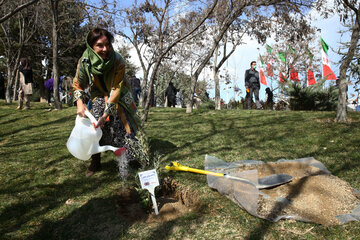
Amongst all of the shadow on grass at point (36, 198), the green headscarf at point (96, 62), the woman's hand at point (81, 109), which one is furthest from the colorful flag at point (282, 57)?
the woman's hand at point (81, 109)

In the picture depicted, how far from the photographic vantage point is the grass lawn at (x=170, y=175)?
2236 mm

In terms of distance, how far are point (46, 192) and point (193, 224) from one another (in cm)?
192

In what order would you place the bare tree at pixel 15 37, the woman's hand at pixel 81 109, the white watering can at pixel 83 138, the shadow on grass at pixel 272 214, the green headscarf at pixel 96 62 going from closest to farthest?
the shadow on grass at pixel 272 214 < the white watering can at pixel 83 138 < the woman's hand at pixel 81 109 < the green headscarf at pixel 96 62 < the bare tree at pixel 15 37

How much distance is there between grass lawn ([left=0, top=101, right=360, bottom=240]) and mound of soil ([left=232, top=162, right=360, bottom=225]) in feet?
0.36

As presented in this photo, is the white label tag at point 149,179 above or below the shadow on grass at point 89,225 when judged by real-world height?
above

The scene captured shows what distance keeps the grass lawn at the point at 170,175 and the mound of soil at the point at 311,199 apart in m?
0.11

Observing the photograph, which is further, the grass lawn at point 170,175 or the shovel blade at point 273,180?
the shovel blade at point 273,180

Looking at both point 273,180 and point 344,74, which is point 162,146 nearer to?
point 273,180

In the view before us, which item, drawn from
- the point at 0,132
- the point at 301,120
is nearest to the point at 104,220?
the point at 0,132

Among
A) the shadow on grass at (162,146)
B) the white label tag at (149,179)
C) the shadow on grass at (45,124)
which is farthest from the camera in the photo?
the shadow on grass at (45,124)

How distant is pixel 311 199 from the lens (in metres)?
2.41

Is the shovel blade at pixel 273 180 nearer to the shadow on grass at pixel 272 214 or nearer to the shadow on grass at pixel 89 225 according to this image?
the shadow on grass at pixel 272 214

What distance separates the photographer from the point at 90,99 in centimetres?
342

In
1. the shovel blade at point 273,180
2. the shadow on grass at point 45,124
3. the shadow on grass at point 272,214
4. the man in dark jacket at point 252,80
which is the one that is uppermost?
the man in dark jacket at point 252,80
